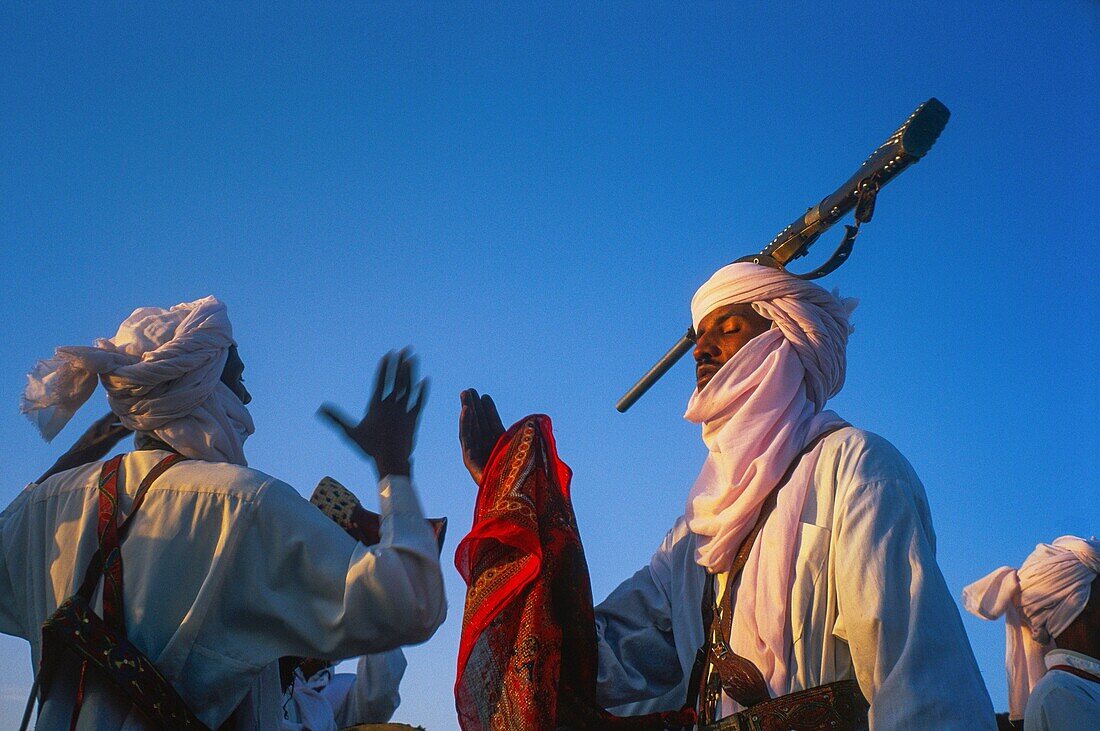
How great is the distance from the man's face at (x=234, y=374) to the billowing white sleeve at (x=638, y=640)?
1601 mm

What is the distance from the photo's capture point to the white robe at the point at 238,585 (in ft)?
10.8

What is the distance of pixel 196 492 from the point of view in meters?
3.50

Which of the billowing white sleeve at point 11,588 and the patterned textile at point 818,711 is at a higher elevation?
the billowing white sleeve at point 11,588

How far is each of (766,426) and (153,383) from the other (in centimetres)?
219

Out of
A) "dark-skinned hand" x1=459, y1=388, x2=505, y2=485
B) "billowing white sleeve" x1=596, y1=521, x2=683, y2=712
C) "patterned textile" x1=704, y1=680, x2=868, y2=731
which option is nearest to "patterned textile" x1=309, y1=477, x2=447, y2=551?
"dark-skinned hand" x1=459, y1=388, x2=505, y2=485

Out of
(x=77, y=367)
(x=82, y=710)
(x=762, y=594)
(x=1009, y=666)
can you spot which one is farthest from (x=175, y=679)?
(x=1009, y=666)

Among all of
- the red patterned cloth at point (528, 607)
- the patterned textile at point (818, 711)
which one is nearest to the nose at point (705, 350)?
the red patterned cloth at point (528, 607)

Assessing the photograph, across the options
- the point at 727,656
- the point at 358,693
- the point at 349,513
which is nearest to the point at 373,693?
the point at 358,693

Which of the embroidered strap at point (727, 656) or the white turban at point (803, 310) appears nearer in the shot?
the embroidered strap at point (727, 656)

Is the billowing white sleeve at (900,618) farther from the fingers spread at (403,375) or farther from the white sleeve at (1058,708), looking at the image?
the white sleeve at (1058,708)

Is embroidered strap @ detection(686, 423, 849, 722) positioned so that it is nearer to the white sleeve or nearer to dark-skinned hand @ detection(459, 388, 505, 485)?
dark-skinned hand @ detection(459, 388, 505, 485)

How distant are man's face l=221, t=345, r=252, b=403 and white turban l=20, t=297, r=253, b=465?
130 millimetres

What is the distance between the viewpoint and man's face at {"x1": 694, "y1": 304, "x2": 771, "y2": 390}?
4789 millimetres

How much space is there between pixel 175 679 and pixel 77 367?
114 centimetres
